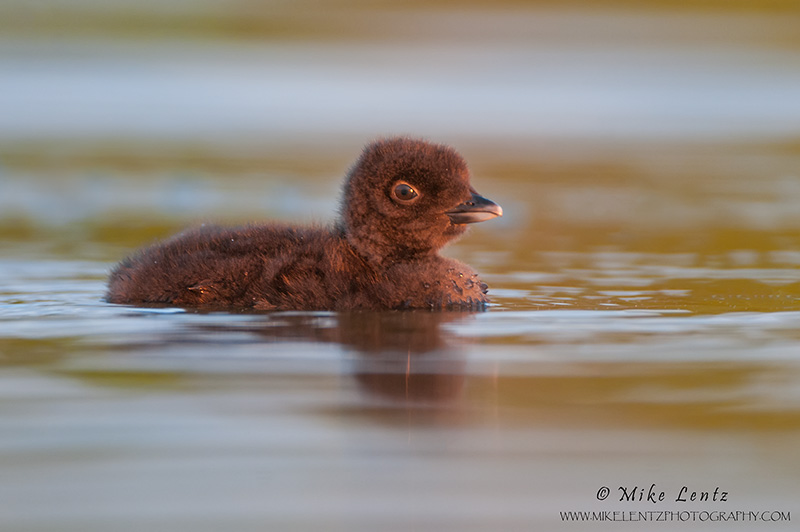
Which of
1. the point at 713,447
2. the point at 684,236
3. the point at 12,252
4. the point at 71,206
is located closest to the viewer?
the point at 713,447

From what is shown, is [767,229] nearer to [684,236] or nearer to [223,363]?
[684,236]

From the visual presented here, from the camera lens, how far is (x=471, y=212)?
7285 mm

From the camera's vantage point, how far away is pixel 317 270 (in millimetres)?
6824

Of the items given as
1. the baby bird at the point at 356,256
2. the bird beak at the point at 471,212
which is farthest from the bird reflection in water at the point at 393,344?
the bird beak at the point at 471,212

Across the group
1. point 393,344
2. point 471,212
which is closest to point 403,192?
point 471,212

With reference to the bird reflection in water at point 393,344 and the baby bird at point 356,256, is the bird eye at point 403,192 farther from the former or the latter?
the bird reflection in water at point 393,344

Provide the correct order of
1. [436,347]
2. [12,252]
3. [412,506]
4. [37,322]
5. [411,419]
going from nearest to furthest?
[412,506] → [411,419] → [436,347] → [37,322] → [12,252]

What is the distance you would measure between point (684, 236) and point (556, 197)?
3063mm

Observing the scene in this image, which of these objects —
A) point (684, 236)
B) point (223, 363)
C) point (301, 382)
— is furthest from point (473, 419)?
point (684, 236)

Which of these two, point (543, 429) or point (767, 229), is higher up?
point (767, 229)

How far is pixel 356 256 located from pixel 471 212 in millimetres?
724

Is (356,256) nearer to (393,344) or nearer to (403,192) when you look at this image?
(403,192)

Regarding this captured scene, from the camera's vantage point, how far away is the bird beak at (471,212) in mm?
7273

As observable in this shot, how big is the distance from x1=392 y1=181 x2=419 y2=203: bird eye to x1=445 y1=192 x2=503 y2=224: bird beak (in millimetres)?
240
